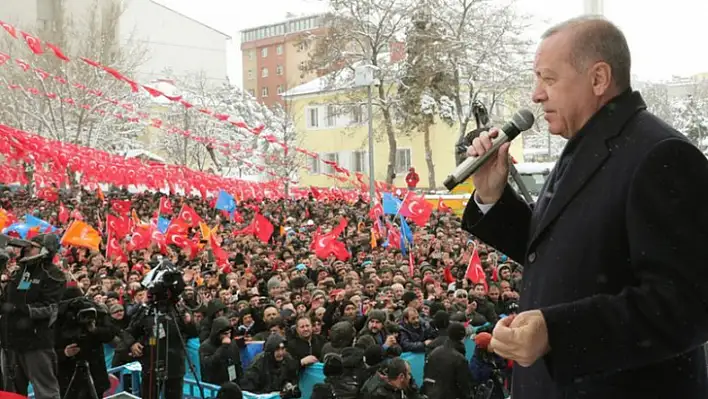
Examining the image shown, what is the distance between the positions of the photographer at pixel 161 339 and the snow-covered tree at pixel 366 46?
1128 inches

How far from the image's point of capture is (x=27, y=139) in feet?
68.4

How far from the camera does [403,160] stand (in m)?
43.2

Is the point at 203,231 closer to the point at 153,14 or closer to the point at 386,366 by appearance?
the point at 386,366

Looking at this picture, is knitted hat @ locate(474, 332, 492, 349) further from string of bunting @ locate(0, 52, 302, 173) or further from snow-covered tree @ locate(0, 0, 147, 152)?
snow-covered tree @ locate(0, 0, 147, 152)

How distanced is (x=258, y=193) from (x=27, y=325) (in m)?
25.6

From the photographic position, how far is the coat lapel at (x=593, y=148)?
162cm

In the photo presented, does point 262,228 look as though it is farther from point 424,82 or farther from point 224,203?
point 424,82

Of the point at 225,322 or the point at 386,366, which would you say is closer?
the point at 386,366

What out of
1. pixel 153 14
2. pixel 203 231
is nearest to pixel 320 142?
pixel 153 14

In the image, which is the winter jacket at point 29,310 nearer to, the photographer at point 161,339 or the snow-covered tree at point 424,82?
the photographer at point 161,339

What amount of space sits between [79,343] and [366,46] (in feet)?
107

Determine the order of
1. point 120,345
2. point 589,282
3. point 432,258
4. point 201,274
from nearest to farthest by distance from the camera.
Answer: point 589,282 < point 120,345 < point 201,274 < point 432,258

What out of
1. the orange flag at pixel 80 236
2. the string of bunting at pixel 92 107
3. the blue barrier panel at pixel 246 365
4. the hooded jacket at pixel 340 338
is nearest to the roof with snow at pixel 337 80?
the string of bunting at pixel 92 107

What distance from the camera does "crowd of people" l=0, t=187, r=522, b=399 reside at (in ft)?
22.2
